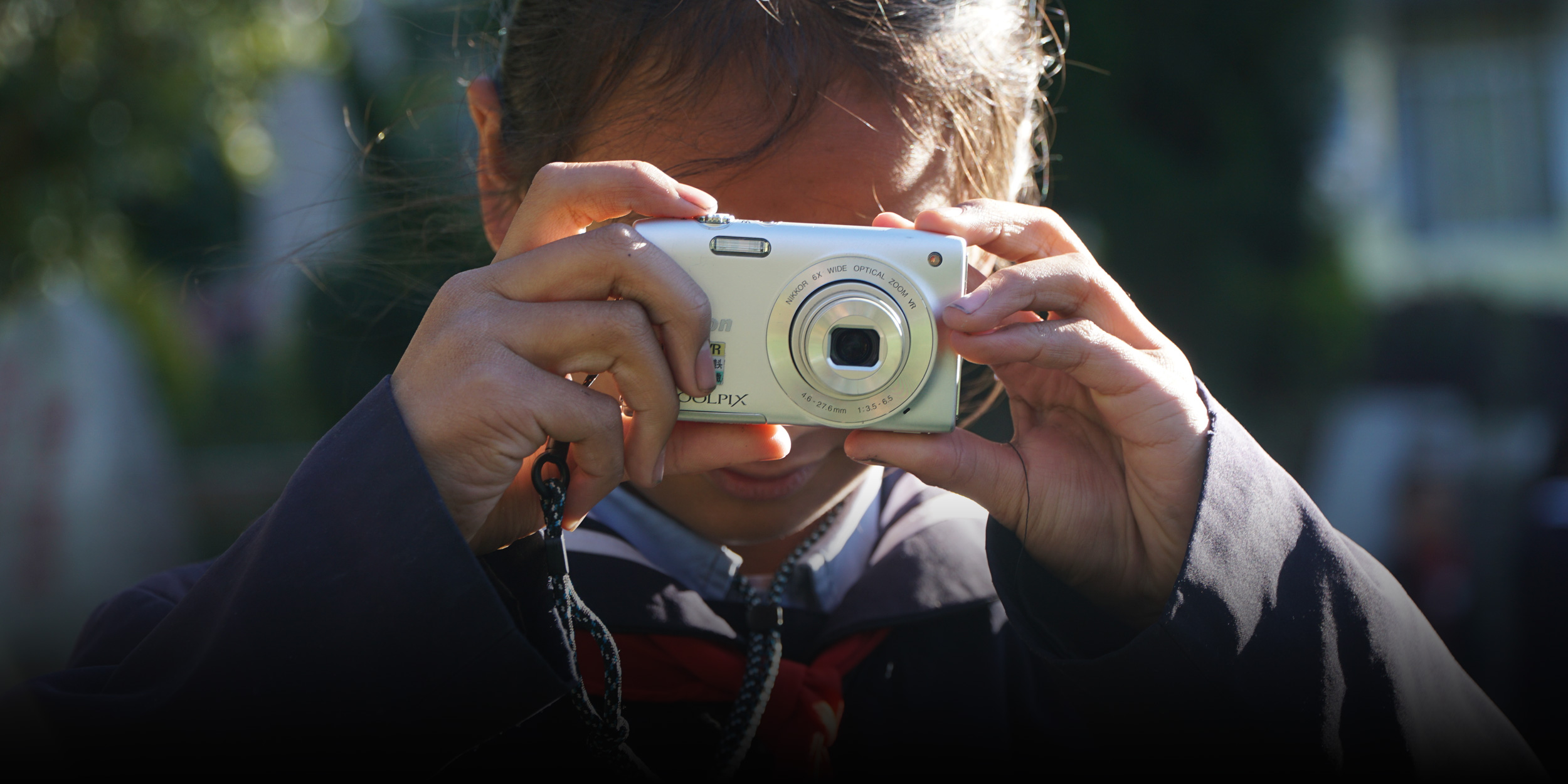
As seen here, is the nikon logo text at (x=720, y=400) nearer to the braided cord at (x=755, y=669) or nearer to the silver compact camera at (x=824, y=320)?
the silver compact camera at (x=824, y=320)

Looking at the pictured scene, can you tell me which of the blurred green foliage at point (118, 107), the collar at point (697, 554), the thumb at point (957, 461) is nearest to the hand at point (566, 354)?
the thumb at point (957, 461)

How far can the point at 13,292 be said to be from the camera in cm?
791

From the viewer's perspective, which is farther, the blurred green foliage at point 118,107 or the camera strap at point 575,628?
the blurred green foliage at point 118,107

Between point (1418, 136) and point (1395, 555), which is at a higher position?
point (1418, 136)

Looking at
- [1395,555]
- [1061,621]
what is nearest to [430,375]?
[1061,621]

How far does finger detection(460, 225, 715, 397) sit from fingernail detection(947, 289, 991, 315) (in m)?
0.35

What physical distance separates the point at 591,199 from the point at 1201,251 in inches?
217

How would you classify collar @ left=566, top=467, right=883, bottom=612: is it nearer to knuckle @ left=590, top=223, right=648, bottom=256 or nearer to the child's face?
the child's face

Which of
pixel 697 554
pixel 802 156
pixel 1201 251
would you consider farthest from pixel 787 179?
pixel 1201 251

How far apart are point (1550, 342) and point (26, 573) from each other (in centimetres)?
1132

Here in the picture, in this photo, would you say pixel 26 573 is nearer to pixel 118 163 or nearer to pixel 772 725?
pixel 118 163

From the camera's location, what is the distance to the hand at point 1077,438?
4.83ft

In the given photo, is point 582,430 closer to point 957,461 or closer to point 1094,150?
point 957,461

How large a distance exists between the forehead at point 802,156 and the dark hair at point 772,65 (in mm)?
12
